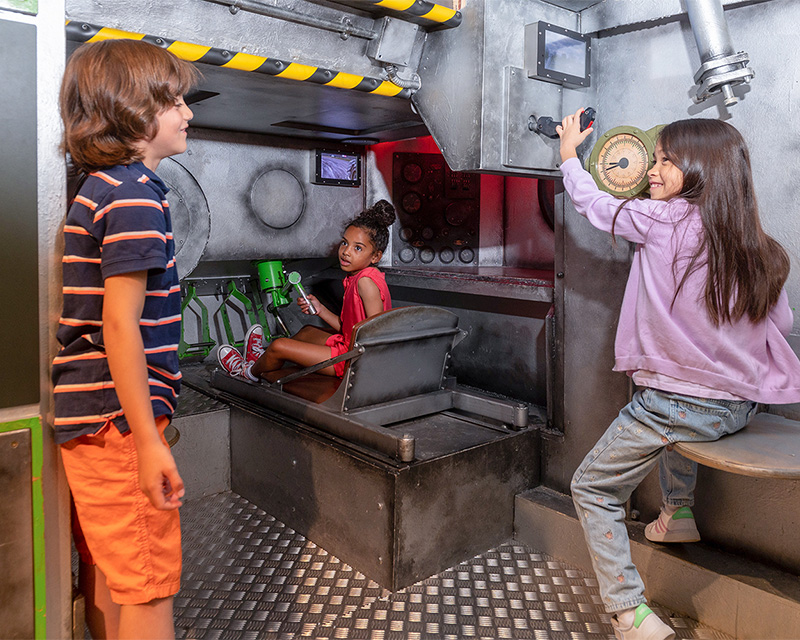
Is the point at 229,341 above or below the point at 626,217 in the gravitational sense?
below

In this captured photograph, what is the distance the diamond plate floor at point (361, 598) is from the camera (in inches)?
90.0

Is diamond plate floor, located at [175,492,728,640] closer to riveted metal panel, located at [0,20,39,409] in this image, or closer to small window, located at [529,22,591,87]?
riveted metal panel, located at [0,20,39,409]

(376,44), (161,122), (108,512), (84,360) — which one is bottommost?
(108,512)

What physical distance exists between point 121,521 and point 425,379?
198cm

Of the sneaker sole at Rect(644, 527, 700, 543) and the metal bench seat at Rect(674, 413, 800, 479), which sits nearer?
the metal bench seat at Rect(674, 413, 800, 479)

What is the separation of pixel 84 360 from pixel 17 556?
58 centimetres

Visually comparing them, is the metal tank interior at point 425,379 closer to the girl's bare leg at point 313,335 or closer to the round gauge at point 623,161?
the round gauge at point 623,161

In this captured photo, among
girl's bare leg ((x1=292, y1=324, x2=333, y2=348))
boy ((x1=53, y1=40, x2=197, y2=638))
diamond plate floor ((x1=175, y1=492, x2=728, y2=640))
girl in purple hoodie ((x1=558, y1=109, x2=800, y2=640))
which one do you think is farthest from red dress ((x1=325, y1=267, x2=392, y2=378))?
boy ((x1=53, y1=40, x2=197, y2=638))

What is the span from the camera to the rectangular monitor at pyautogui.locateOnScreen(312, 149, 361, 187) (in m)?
4.23

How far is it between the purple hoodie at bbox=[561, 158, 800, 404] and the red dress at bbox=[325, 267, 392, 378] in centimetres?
163

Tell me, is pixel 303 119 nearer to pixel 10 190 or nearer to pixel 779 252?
pixel 10 190

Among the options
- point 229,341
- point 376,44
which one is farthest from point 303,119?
point 229,341

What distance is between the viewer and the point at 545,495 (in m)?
2.98

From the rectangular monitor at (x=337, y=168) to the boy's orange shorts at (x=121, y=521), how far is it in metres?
2.98
